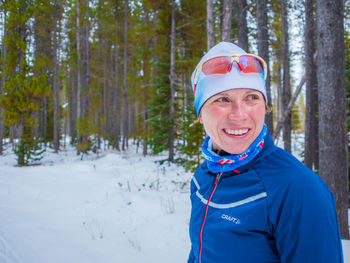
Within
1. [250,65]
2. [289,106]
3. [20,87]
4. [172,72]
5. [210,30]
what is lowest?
[250,65]

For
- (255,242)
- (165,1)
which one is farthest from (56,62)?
(255,242)

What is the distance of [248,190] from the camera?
107cm

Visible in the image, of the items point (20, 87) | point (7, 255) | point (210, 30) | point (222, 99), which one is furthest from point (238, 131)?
point (20, 87)

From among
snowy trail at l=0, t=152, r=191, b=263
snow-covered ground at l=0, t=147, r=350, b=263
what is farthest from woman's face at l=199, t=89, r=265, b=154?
snowy trail at l=0, t=152, r=191, b=263

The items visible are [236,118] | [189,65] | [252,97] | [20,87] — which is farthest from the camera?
[189,65]

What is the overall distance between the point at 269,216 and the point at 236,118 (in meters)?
0.51

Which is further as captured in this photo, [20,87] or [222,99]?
[20,87]

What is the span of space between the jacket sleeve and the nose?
426mm

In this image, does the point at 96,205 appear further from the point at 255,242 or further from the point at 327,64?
the point at 327,64

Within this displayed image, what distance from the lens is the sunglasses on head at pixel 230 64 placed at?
4.38 feet

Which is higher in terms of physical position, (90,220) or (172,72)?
(172,72)

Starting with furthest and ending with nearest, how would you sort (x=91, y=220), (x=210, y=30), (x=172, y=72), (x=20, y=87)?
1. (x=172, y=72)
2. (x=20, y=87)
3. (x=210, y=30)
4. (x=91, y=220)

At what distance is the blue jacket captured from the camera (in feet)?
2.74

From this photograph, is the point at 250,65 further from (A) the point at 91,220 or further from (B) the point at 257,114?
(A) the point at 91,220
